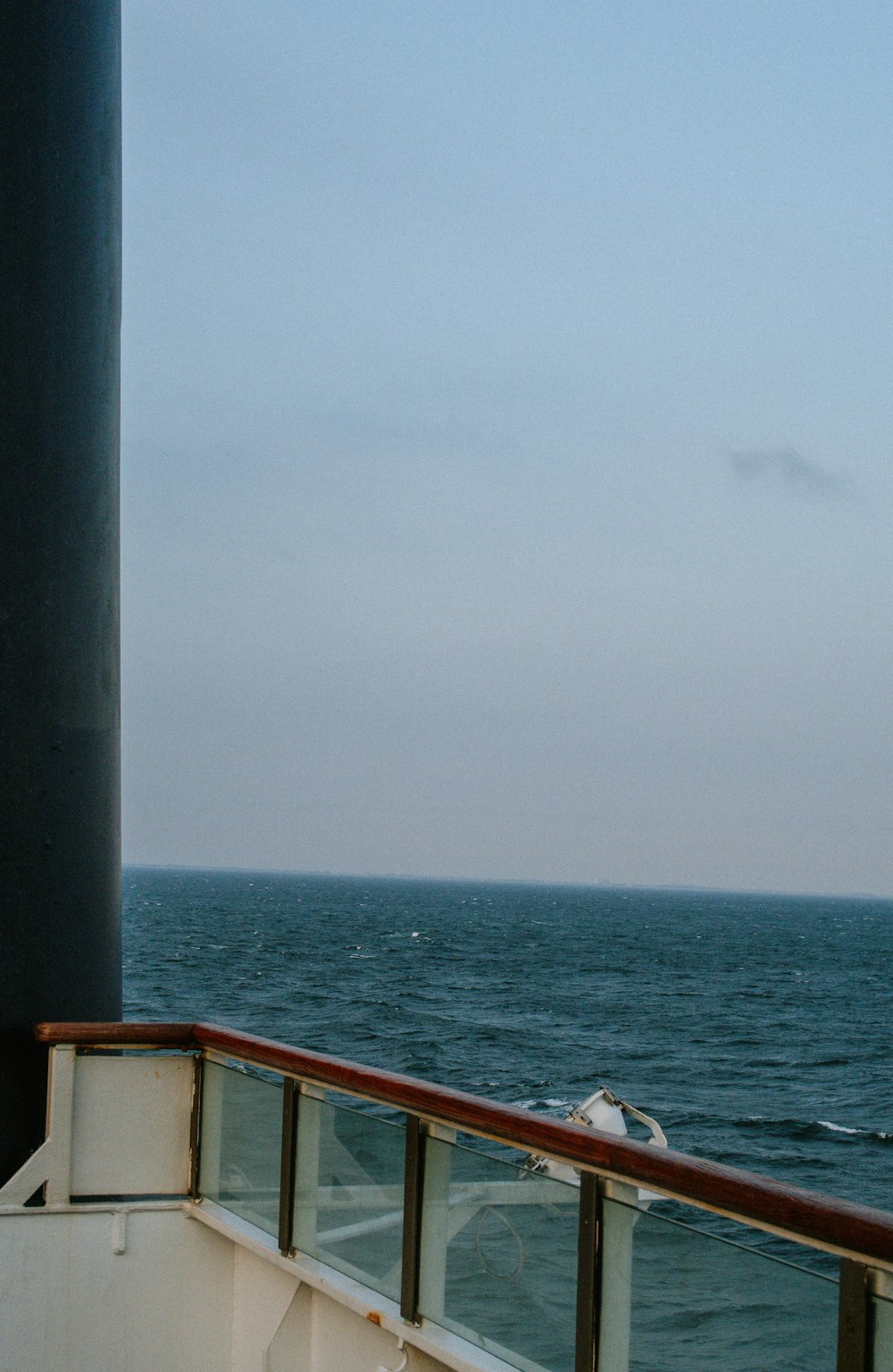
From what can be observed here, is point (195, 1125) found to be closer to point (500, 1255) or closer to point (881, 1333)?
point (500, 1255)

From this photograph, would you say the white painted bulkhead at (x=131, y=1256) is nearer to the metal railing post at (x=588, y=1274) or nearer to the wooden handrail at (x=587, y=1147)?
the wooden handrail at (x=587, y=1147)

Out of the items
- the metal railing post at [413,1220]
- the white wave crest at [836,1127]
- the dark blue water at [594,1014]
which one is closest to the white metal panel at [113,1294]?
the metal railing post at [413,1220]

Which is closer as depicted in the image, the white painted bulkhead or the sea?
the sea

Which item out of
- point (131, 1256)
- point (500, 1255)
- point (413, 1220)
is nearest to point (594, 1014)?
point (131, 1256)

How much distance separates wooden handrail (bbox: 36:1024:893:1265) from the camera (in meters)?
1.42

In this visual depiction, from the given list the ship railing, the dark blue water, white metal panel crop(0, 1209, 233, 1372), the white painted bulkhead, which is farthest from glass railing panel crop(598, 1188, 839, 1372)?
the dark blue water

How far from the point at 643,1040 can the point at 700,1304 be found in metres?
30.6

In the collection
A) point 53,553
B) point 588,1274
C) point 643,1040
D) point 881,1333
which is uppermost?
point 53,553

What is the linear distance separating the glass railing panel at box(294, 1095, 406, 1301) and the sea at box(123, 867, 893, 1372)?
0.66ft

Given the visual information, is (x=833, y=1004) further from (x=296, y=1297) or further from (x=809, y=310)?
(x=296, y=1297)

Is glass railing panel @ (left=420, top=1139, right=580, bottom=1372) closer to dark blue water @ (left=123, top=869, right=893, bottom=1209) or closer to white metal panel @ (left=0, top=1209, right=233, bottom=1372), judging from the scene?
white metal panel @ (left=0, top=1209, right=233, bottom=1372)

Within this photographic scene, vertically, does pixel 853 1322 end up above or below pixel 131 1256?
above

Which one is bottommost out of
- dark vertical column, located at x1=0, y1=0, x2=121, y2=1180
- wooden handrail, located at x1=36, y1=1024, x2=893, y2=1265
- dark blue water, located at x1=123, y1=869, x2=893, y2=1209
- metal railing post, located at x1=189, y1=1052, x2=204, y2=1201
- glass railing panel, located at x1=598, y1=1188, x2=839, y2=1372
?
dark blue water, located at x1=123, y1=869, x2=893, y2=1209

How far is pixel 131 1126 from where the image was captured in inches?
111
